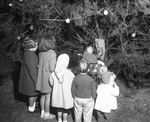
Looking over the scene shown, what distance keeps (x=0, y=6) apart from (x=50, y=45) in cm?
266

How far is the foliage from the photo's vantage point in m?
A: 4.66

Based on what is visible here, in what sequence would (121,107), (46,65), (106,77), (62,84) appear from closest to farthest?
(106,77)
(62,84)
(46,65)
(121,107)

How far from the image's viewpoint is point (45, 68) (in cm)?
425

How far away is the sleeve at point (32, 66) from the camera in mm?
4402

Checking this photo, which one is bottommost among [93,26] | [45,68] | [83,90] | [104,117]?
[104,117]

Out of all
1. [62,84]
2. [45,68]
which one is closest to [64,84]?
[62,84]

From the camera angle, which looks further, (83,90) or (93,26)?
(93,26)

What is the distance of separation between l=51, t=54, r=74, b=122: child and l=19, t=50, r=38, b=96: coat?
22.4 inches

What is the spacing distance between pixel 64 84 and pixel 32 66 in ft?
2.76

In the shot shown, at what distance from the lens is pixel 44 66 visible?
425 cm

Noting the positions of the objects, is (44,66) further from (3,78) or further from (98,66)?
(3,78)

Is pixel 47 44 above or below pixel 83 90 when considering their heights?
above

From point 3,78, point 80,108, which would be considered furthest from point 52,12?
point 3,78

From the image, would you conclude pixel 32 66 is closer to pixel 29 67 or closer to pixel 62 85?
pixel 29 67
